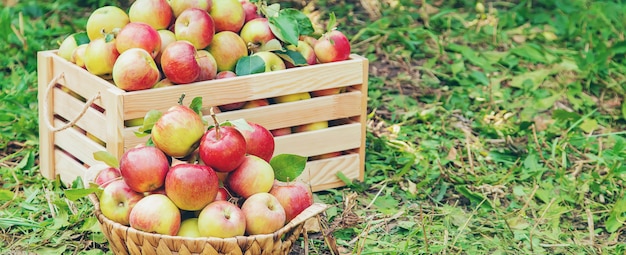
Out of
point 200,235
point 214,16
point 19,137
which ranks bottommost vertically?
point 19,137

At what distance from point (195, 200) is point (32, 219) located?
32.5 inches

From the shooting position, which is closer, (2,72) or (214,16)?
(214,16)

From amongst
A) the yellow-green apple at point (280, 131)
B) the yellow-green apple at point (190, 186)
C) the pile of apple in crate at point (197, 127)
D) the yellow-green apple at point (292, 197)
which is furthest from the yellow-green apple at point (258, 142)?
the yellow-green apple at point (280, 131)

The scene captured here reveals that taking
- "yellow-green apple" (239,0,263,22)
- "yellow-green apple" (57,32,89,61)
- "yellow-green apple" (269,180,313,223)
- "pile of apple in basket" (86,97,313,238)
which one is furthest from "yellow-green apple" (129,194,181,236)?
"yellow-green apple" (239,0,263,22)

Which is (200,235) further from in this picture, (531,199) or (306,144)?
(531,199)

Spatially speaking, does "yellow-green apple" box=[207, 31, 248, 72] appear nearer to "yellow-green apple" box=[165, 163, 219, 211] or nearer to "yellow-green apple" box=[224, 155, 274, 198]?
"yellow-green apple" box=[224, 155, 274, 198]

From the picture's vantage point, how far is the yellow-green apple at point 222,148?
2488 millimetres

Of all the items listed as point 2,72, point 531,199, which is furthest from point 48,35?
point 531,199

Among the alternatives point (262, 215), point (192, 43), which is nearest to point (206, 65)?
point (192, 43)

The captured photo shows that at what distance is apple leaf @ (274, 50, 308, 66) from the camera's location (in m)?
3.12

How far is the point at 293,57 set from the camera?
3.13 m

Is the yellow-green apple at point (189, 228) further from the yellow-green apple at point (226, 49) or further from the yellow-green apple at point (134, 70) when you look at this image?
the yellow-green apple at point (226, 49)

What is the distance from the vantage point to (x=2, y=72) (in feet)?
14.0

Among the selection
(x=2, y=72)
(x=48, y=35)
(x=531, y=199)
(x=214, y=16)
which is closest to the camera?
(x=214, y=16)
